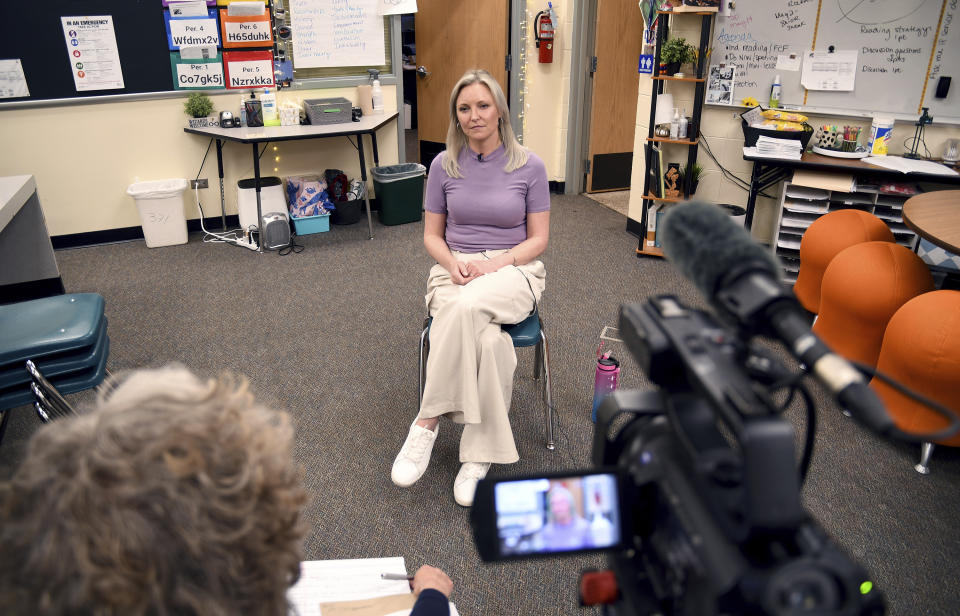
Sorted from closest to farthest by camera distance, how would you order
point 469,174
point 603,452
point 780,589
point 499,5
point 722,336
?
point 780,589, point 722,336, point 603,452, point 469,174, point 499,5

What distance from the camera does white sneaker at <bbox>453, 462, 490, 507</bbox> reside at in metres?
1.95

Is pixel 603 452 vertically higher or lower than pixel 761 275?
lower

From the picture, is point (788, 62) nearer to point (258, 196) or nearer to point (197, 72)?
point (258, 196)

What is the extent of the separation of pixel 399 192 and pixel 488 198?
2366 millimetres

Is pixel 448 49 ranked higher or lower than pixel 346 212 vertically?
higher

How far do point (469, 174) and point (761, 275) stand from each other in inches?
67.4

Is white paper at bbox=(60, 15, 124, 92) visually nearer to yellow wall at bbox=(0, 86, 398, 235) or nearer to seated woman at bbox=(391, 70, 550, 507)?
yellow wall at bbox=(0, 86, 398, 235)

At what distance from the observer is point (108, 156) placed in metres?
4.00

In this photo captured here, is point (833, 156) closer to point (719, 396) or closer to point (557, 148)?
point (557, 148)

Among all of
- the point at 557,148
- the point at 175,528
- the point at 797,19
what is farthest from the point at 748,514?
the point at 557,148

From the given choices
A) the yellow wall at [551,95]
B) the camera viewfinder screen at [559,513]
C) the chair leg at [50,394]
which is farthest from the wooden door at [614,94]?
the camera viewfinder screen at [559,513]

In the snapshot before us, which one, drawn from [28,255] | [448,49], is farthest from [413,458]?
[448,49]

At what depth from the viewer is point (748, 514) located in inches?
19.3

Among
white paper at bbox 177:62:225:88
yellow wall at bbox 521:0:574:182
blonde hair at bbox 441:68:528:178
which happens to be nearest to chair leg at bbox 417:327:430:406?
blonde hair at bbox 441:68:528:178
